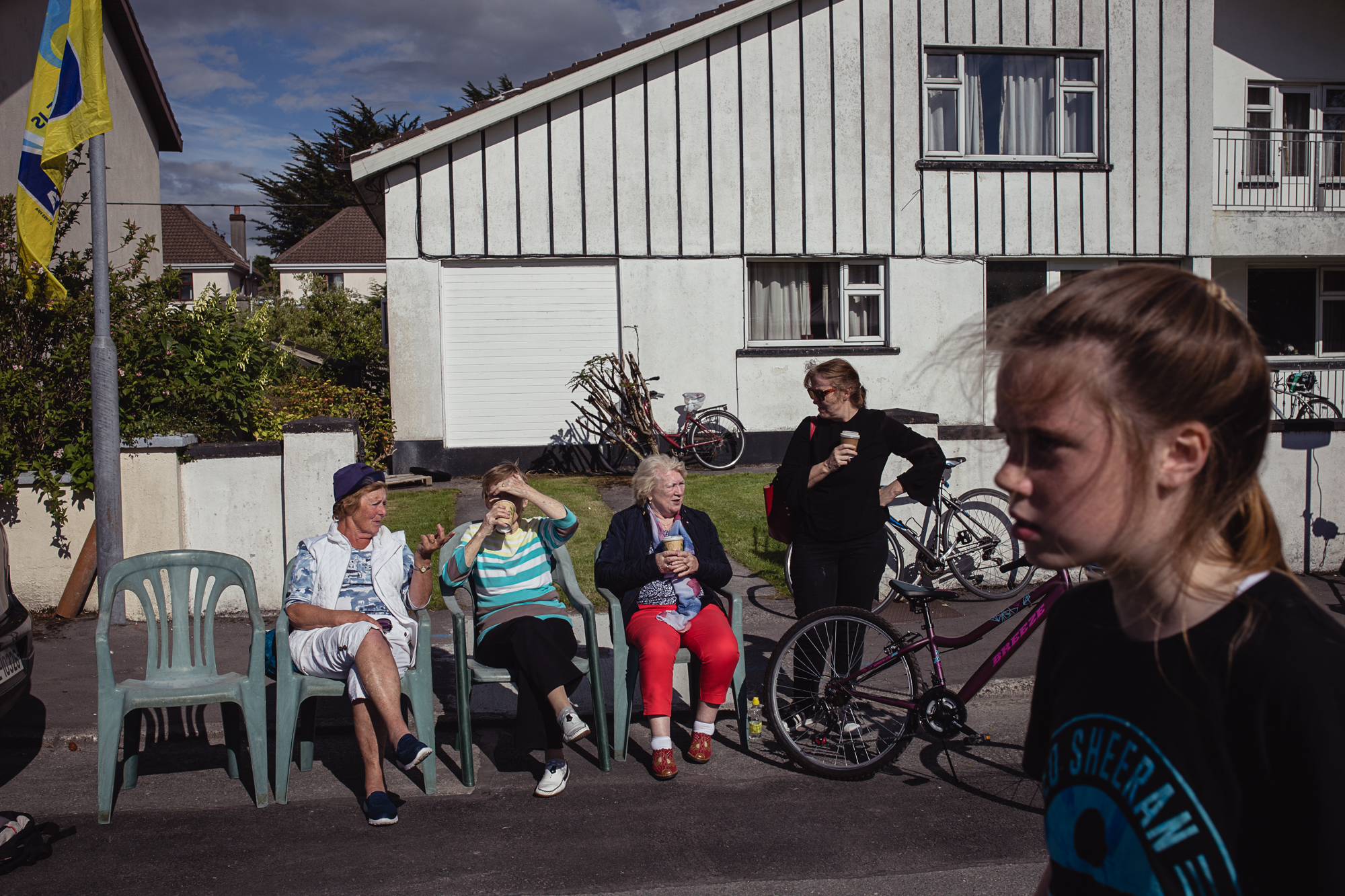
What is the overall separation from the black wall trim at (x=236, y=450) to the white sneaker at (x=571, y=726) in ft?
12.1

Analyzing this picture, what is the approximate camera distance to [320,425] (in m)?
7.23

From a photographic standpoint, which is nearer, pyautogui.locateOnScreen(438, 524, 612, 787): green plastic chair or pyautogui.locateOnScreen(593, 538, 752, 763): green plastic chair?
pyautogui.locateOnScreen(438, 524, 612, 787): green plastic chair

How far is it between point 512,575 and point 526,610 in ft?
0.75

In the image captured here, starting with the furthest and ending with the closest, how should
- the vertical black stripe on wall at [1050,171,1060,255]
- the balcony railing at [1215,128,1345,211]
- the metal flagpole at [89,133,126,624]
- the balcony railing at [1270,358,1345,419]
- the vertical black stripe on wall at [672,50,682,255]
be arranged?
the balcony railing at [1215,128,1345,211] < the balcony railing at [1270,358,1345,419] < the vertical black stripe on wall at [1050,171,1060,255] < the vertical black stripe on wall at [672,50,682,255] < the metal flagpole at [89,133,126,624]

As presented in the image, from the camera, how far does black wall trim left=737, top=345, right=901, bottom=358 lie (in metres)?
14.4

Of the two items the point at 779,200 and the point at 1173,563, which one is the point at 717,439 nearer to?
the point at 779,200

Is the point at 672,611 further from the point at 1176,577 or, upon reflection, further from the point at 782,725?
the point at 1176,577

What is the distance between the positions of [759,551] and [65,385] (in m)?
5.85

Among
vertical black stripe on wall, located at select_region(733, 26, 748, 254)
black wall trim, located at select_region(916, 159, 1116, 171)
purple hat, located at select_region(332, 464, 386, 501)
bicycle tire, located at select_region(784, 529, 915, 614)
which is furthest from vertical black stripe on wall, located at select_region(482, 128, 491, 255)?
purple hat, located at select_region(332, 464, 386, 501)

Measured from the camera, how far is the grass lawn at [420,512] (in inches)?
372

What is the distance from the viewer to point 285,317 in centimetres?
2986

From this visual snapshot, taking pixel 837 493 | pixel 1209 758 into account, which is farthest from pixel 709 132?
pixel 1209 758

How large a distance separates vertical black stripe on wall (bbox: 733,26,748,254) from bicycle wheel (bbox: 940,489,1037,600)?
22.5 ft

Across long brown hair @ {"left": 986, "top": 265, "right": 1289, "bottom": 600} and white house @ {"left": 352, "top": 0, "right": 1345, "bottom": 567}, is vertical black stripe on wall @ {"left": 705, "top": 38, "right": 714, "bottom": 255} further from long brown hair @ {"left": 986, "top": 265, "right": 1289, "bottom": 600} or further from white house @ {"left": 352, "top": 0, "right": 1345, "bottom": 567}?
long brown hair @ {"left": 986, "top": 265, "right": 1289, "bottom": 600}
